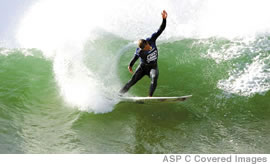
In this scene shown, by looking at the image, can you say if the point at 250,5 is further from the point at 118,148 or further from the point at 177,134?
the point at 118,148

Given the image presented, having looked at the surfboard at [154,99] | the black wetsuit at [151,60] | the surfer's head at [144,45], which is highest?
the surfer's head at [144,45]

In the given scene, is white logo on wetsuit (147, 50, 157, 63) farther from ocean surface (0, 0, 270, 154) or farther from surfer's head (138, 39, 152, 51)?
ocean surface (0, 0, 270, 154)

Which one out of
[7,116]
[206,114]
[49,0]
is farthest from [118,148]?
[49,0]

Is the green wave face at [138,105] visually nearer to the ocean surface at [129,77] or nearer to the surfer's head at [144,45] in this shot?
the ocean surface at [129,77]

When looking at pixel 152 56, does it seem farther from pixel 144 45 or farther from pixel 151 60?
pixel 144 45

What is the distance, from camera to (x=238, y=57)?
902 cm

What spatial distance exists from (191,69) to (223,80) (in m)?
1.08

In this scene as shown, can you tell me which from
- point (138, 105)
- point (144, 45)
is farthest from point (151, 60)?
point (138, 105)

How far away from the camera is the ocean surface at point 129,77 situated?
601 centimetres

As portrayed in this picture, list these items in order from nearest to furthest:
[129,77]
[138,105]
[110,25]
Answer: [138,105] < [129,77] < [110,25]

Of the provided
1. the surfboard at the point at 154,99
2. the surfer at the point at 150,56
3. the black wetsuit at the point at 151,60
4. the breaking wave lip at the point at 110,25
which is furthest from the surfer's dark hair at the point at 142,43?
the breaking wave lip at the point at 110,25

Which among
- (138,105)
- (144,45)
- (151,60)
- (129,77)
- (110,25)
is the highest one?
(110,25)

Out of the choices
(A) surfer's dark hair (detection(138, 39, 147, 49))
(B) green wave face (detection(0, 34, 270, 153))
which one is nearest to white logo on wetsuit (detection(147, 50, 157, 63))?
(A) surfer's dark hair (detection(138, 39, 147, 49))

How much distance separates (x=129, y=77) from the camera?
9.16m
